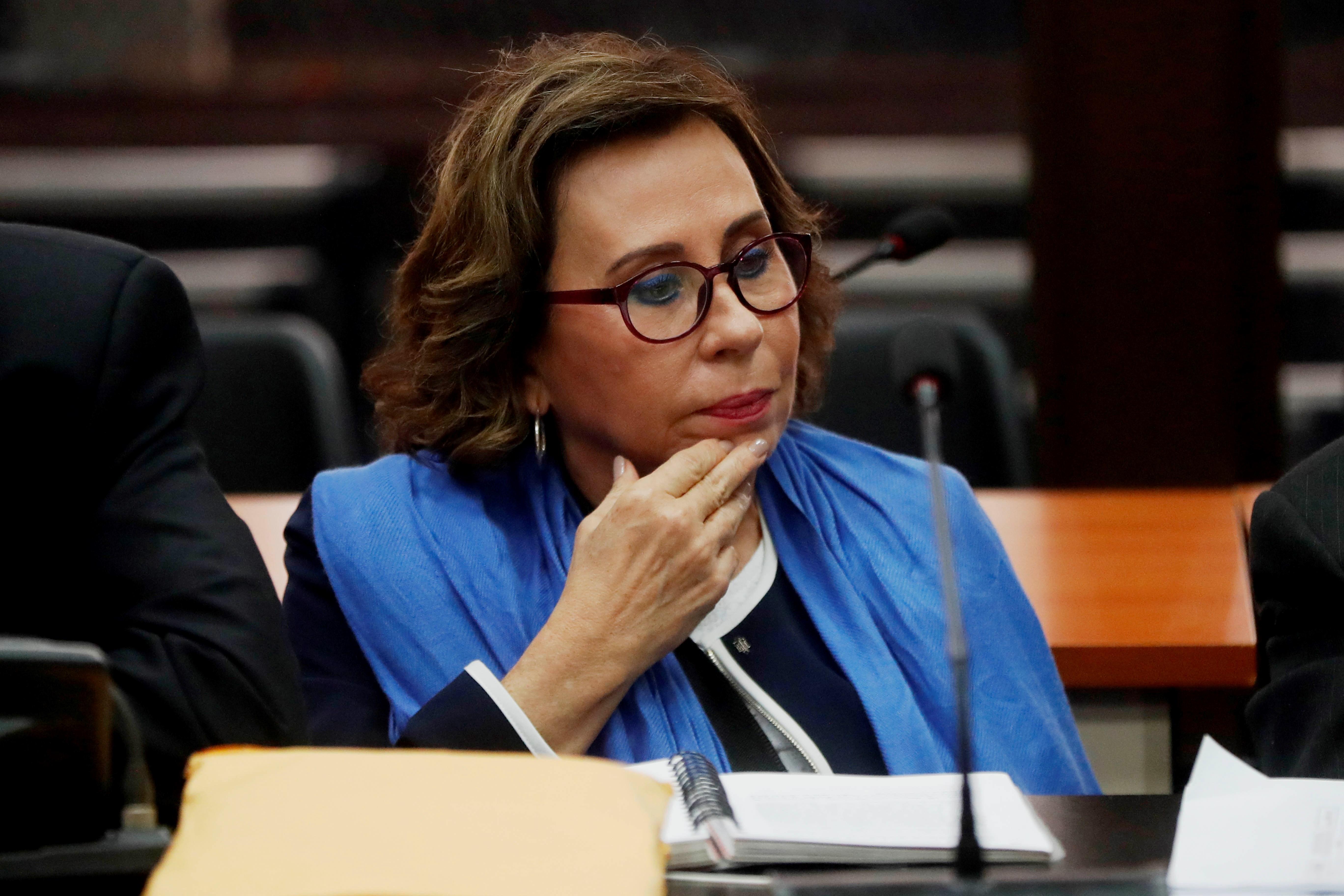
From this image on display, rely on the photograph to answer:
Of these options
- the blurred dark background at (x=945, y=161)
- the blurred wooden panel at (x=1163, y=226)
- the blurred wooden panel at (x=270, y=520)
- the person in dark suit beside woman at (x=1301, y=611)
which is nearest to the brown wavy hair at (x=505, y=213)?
the blurred wooden panel at (x=270, y=520)

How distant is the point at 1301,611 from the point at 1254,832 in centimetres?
42

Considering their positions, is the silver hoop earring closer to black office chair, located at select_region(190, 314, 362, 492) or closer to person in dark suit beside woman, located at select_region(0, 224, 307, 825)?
person in dark suit beside woman, located at select_region(0, 224, 307, 825)

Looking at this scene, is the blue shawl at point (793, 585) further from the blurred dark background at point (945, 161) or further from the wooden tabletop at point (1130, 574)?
the blurred dark background at point (945, 161)

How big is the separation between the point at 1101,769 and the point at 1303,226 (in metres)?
2.03

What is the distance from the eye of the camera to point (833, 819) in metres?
1.02

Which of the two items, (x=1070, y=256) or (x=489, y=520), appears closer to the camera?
(x=489, y=520)

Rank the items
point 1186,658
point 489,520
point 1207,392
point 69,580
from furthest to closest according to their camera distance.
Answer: point 1207,392 < point 1186,658 < point 489,520 < point 69,580

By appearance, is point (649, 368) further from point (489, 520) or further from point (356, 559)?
point (356, 559)

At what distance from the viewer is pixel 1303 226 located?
3.44 metres

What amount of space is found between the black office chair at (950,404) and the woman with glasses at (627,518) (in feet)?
2.34

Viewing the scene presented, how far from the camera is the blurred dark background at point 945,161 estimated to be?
3.32 metres

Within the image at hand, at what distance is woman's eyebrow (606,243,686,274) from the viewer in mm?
1479

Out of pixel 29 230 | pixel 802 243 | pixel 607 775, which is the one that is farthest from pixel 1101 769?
pixel 29 230

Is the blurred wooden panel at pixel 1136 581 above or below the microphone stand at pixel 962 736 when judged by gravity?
below
